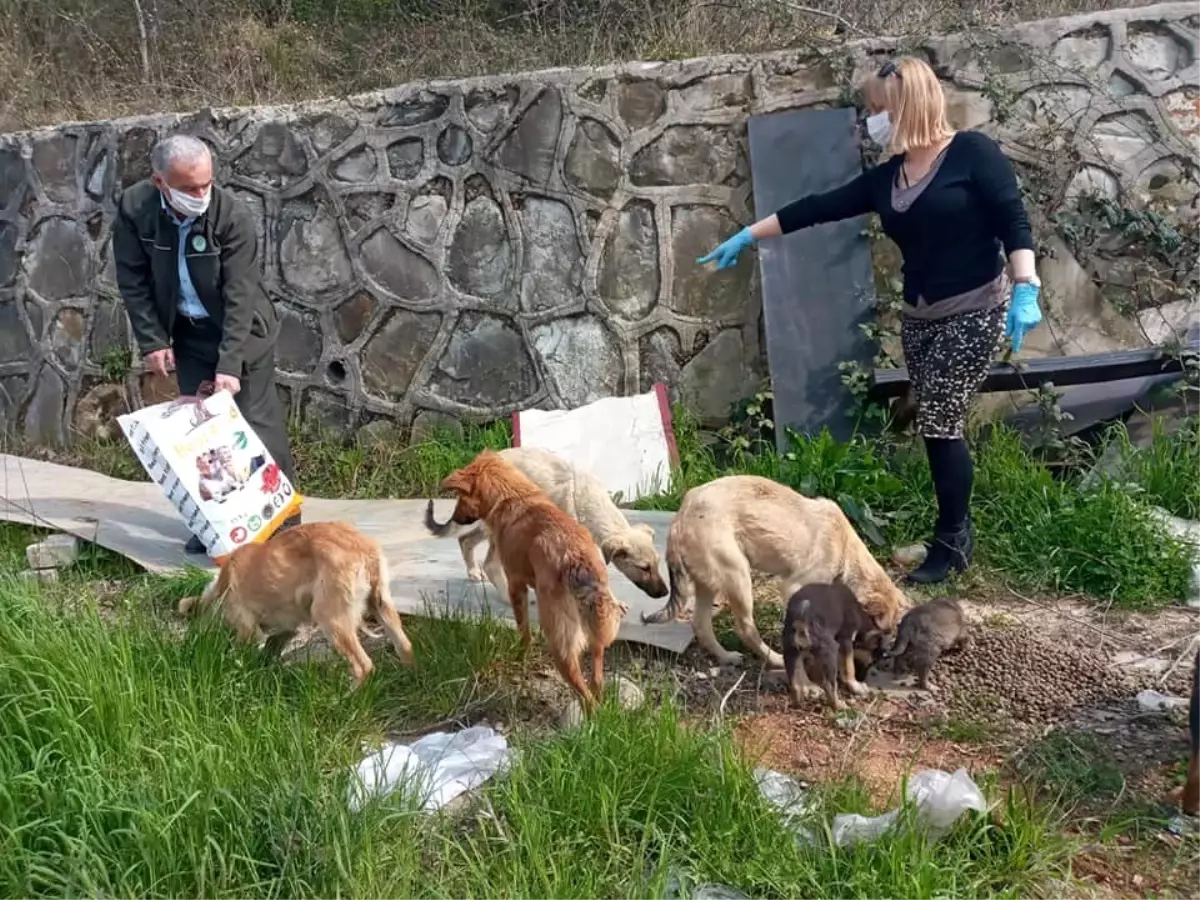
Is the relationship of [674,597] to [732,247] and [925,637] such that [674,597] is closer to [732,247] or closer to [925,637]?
[925,637]

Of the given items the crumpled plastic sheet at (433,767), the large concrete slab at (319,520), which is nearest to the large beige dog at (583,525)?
the large concrete slab at (319,520)

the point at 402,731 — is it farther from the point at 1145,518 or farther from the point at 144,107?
the point at 144,107

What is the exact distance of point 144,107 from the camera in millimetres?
9148

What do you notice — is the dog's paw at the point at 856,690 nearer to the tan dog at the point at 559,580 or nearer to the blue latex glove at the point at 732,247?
the tan dog at the point at 559,580

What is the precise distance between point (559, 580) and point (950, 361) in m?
2.33

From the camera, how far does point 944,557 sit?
5.51 metres

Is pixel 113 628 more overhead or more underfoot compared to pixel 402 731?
more overhead

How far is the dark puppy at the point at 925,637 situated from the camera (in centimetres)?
447

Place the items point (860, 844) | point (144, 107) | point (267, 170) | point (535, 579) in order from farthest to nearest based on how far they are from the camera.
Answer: point (144, 107)
point (267, 170)
point (535, 579)
point (860, 844)

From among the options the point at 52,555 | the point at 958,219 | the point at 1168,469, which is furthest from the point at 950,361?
the point at 52,555

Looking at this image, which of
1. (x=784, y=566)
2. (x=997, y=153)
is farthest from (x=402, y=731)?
(x=997, y=153)

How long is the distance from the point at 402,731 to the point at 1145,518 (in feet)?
12.3

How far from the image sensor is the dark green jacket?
5789 millimetres

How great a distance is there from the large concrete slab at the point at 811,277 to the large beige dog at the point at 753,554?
2.03 meters
